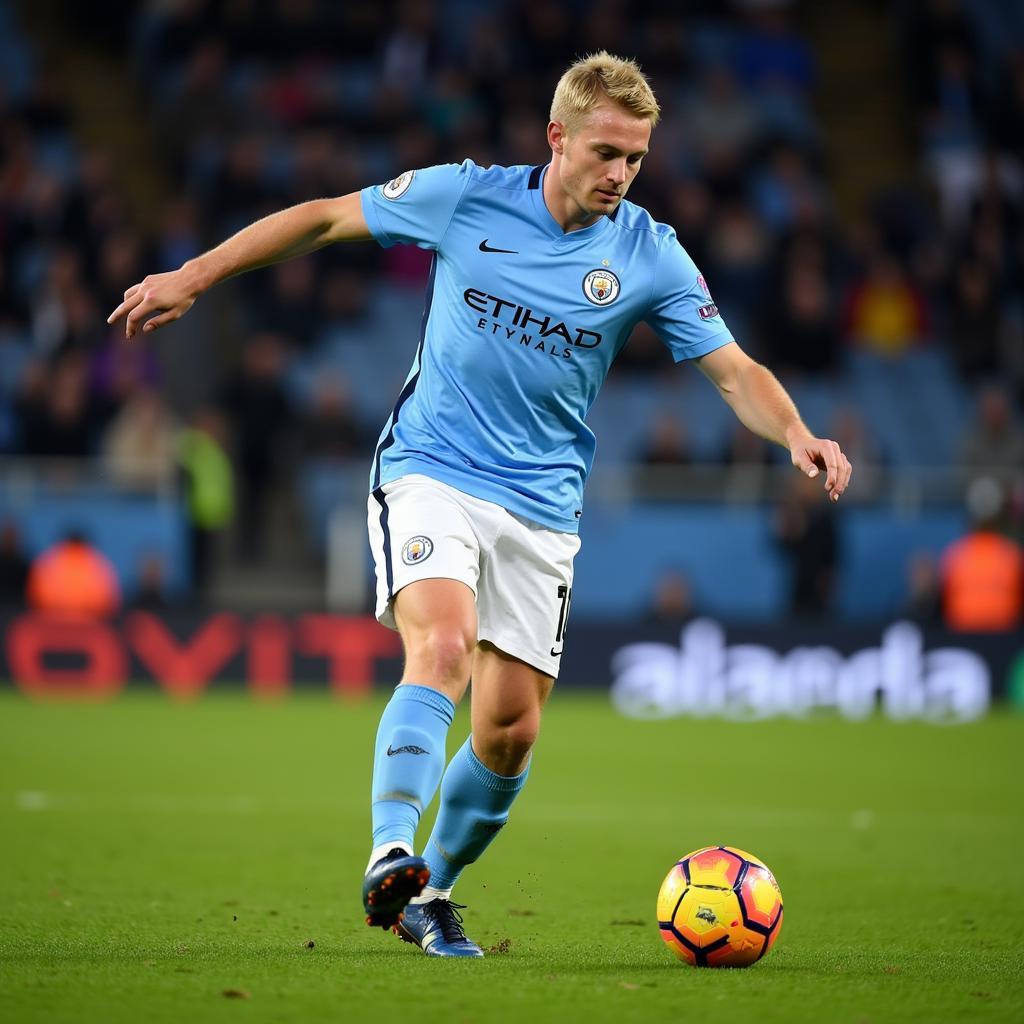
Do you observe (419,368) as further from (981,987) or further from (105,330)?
(105,330)

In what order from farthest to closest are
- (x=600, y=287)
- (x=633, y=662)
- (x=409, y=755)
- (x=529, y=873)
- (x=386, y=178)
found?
1. (x=386, y=178)
2. (x=633, y=662)
3. (x=529, y=873)
4. (x=600, y=287)
5. (x=409, y=755)

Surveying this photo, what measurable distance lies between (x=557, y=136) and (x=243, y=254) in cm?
104

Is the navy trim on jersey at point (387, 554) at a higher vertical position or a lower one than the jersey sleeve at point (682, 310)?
lower

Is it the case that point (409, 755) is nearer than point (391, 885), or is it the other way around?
point (391, 885)

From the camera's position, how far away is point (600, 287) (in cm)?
554

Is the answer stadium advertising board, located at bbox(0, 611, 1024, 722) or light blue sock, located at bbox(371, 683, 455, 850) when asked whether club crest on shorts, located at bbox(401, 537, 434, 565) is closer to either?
light blue sock, located at bbox(371, 683, 455, 850)

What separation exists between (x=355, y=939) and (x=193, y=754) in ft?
22.7

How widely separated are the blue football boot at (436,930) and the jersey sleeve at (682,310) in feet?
6.21

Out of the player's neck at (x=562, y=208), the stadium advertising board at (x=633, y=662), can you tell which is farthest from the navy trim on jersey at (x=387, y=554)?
the stadium advertising board at (x=633, y=662)

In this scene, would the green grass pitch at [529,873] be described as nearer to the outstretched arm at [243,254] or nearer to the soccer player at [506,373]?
the soccer player at [506,373]

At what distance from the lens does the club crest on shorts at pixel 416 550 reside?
512 cm

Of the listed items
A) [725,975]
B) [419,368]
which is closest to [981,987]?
[725,975]

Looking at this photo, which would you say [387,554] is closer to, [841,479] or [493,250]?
[493,250]

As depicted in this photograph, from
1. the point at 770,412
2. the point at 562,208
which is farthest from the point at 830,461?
the point at 562,208
